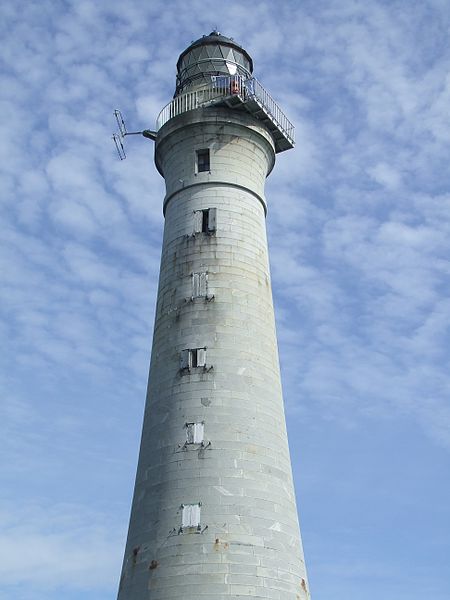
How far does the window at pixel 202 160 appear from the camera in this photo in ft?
110

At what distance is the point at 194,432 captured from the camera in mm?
27984

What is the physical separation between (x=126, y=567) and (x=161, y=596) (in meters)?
2.39

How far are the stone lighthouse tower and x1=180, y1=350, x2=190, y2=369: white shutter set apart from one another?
42mm

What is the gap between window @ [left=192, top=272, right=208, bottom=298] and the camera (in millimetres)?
30984

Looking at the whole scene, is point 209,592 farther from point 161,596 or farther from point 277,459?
point 277,459

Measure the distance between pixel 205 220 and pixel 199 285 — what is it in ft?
9.91

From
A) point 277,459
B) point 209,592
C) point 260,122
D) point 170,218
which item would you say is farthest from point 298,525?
point 260,122

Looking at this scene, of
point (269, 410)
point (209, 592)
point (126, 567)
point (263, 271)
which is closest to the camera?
point (209, 592)

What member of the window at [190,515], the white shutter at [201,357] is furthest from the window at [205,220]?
the window at [190,515]

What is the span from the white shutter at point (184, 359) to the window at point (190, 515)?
5347 millimetres

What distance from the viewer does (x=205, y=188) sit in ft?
108

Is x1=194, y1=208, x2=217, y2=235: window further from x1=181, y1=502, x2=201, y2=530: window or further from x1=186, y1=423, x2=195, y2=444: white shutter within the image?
x1=181, y1=502, x2=201, y2=530: window

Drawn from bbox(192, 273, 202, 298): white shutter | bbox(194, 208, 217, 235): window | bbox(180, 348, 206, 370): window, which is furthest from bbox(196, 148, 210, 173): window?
bbox(180, 348, 206, 370): window

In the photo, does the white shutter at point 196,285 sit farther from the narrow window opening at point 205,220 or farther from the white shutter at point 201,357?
the white shutter at point 201,357
